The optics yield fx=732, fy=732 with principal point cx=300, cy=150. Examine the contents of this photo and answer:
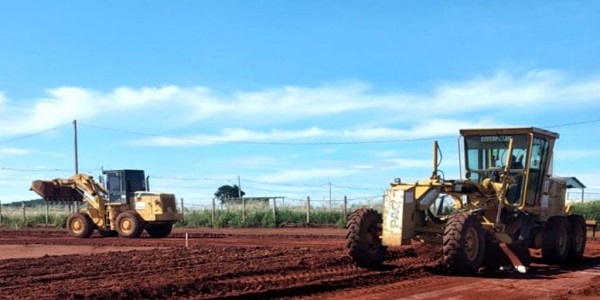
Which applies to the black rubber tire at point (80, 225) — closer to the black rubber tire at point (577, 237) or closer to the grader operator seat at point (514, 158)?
the grader operator seat at point (514, 158)

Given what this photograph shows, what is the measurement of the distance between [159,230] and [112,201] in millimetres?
2413

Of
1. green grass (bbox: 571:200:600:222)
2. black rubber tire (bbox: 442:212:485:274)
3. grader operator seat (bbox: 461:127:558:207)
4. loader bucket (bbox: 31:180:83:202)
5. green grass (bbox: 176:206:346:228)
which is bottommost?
green grass (bbox: 176:206:346:228)

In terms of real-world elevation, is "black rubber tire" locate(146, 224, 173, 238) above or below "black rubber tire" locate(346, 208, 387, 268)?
below

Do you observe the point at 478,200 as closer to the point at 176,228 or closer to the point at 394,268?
the point at 394,268

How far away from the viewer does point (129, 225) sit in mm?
30328

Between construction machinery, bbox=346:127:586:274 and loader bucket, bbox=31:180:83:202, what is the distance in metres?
21.1

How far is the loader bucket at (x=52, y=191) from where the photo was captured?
31.3 m

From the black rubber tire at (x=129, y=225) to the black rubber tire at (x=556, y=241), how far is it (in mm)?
18690

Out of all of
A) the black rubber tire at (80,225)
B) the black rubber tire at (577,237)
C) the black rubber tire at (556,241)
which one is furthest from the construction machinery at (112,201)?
the black rubber tire at (556,241)

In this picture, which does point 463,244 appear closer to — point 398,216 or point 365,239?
point 398,216

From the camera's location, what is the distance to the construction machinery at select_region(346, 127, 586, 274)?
1295 centimetres

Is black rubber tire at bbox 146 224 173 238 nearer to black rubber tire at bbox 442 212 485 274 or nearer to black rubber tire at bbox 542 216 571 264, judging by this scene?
black rubber tire at bbox 542 216 571 264

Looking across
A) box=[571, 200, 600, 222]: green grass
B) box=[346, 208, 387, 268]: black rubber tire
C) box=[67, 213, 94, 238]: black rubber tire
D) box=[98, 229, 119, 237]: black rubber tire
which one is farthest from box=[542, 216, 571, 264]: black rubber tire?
box=[67, 213, 94, 238]: black rubber tire

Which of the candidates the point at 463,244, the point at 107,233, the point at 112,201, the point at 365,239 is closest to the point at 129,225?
the point at 112,201
